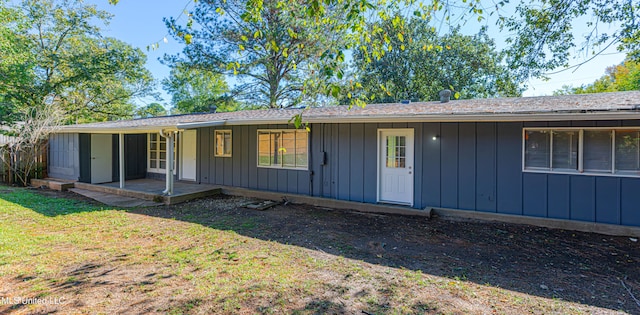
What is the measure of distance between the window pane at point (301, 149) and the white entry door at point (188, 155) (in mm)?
3912

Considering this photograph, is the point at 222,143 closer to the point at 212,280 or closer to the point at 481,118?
the point at 212,280

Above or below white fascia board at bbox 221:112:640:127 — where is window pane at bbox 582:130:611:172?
below

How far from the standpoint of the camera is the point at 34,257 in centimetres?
408

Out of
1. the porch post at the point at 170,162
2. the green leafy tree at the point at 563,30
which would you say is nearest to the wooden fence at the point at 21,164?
the porch post at the point at 170,162

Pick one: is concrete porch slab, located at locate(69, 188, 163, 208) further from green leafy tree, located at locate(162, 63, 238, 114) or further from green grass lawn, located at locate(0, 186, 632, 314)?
green leafy tree, located at locate(162, 63, 238, 114)

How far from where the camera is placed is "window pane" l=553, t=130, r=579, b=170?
224 inches

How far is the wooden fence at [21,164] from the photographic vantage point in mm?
10594

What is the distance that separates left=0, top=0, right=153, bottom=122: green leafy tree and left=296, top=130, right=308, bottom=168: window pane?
1170cm

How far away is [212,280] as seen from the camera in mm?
3467

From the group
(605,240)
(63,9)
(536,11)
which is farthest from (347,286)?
(63,9)

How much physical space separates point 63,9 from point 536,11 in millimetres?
20287

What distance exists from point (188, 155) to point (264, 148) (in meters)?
3.17

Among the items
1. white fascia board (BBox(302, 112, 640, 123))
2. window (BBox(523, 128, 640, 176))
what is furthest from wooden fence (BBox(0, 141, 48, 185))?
window (BBox(523, 128, 640, 176))

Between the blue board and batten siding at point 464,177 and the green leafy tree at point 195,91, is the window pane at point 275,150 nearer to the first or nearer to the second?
the blue board and batten siding at point 464,177
